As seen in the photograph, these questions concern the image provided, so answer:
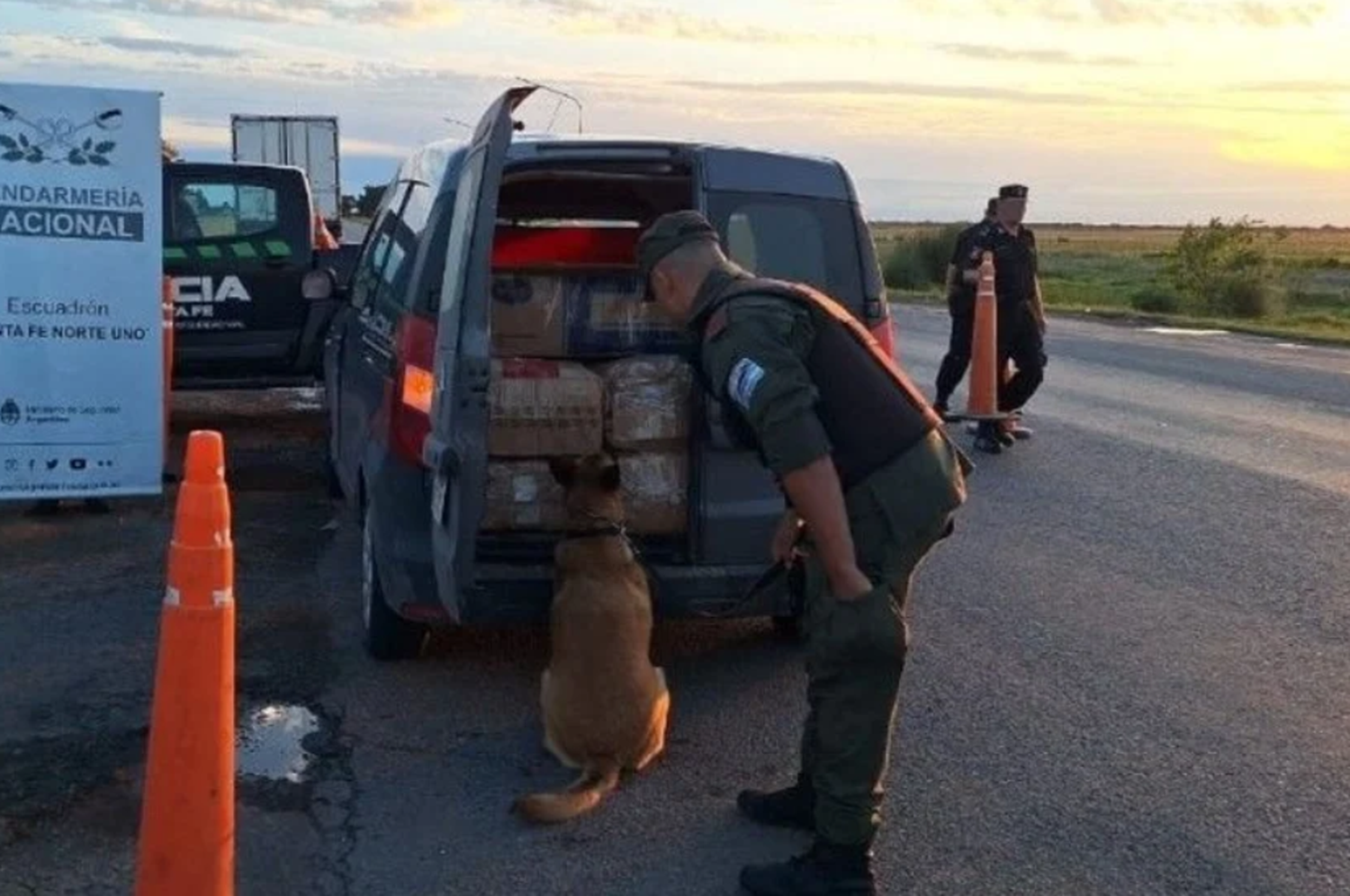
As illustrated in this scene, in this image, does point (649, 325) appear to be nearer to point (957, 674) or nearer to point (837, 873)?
point (957, 674)

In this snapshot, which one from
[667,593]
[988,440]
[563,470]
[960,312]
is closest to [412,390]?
[563,470]

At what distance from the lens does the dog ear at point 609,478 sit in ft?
18.8

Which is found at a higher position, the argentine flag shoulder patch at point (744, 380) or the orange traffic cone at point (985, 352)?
the argentine flag shoulder patch at point (744, 380)

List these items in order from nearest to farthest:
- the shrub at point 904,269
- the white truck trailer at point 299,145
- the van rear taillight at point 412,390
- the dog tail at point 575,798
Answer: the dog tail at point 575,798 → the van rear taillight at point 412,390 → the white truck trailer at point 299,145 → the shrub at point 904,269

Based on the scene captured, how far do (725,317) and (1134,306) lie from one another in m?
35.8

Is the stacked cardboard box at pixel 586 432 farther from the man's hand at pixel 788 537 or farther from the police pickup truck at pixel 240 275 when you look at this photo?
the police pickup truck at pixel 240 275

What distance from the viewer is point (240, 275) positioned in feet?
40.1

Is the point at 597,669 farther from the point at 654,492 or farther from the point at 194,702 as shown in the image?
the point at 194,702

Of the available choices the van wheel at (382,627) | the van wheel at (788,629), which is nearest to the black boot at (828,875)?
the van wheel at (382,627)

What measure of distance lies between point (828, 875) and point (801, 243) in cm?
269

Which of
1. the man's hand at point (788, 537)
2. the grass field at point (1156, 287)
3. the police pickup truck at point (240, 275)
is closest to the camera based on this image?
the man's hand at point (788, 537)

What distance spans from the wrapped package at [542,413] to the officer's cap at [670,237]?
5.49 ft

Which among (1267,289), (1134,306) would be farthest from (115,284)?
(1267,289)

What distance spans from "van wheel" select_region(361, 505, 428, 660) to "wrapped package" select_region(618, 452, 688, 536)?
3.03ft
